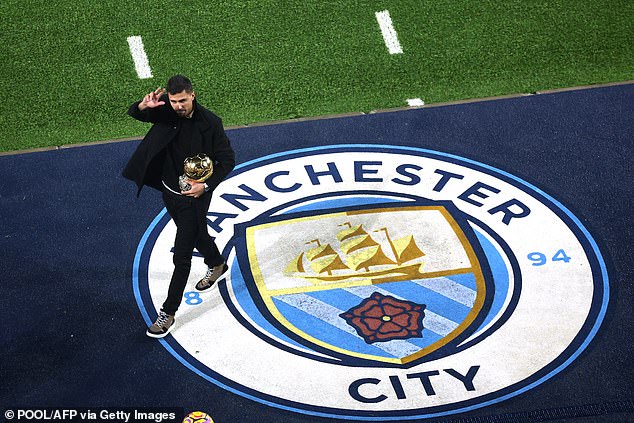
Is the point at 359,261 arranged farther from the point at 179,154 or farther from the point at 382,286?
the point at 179,154

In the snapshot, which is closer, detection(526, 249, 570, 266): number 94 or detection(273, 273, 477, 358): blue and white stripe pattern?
detection(273, 273, 477, 358): blue and white stripe pattern

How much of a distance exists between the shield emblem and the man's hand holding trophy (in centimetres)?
127

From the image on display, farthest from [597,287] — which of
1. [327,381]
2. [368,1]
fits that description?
[368,1]

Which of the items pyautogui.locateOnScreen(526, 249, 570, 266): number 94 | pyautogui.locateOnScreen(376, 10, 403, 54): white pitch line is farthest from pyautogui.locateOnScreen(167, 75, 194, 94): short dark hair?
pyautogui.locateOnScreen(376, 10, 403, 54): white pitch line

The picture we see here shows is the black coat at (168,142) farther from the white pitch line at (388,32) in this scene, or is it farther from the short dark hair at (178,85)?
the white pitch line at (388,32)

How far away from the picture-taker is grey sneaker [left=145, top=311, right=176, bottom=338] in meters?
7.39

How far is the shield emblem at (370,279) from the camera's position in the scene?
292 inches

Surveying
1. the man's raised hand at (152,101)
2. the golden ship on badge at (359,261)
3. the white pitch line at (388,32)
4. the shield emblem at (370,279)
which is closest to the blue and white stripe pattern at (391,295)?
the shield emblem at (370,279)

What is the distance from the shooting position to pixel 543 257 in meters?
8.14

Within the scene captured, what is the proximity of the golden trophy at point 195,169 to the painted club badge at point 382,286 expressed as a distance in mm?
1223

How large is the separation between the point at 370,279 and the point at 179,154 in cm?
192

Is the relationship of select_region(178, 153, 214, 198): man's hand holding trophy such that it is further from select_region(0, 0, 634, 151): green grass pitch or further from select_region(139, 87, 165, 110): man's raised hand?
select_region(0, 0, 634, 151): green grass pitch

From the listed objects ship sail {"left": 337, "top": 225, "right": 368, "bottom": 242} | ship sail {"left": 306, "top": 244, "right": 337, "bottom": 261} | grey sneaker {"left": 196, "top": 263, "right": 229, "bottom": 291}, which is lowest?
grey sneaker {"left": 196, "top": 263, "right": 229, "bottom": 291}

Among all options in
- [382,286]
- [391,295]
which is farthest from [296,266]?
[391,295]
